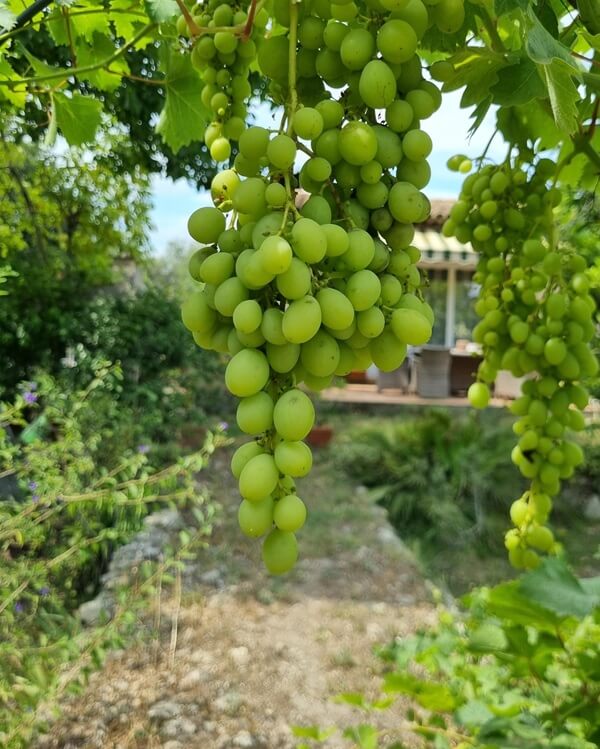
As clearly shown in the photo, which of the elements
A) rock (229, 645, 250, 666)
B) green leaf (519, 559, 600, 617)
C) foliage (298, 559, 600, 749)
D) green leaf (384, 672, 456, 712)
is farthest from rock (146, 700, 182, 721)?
green leaf (519, 559, 600, 617)

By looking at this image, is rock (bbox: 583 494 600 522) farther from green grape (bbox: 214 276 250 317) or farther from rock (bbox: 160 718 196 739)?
green grape (bbox: 214 276 250 317)

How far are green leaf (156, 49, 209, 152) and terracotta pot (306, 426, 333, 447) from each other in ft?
17.1

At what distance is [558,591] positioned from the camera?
89 cm

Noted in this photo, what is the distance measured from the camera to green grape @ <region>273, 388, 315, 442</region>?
0.47m

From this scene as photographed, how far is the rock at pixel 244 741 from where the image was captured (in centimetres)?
224

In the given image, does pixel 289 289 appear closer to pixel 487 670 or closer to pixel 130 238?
pixel 487 670

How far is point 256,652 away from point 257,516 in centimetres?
263

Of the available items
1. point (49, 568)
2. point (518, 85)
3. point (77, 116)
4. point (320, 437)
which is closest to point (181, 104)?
point (77, 116)

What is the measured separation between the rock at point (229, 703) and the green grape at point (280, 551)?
2235 millimetres

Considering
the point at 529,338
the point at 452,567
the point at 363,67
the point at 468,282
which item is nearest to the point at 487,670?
the point at 529,338

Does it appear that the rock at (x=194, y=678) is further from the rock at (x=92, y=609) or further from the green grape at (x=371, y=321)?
the green grape at (x=371, y=321)

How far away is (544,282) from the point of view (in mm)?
1022

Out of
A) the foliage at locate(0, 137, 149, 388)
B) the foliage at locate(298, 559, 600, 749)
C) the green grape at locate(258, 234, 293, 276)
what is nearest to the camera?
the green grape at locate(258, 234, 293, 276)

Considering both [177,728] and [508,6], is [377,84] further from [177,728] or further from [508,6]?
[177,728]
